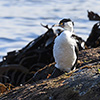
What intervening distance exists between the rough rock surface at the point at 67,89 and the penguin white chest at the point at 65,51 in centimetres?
56

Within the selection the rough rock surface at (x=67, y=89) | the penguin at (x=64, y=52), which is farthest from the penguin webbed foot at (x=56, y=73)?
the rough rock surface at (x=67, y=89)

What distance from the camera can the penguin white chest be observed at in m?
5.21

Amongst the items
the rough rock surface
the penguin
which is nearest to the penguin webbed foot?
the penguin

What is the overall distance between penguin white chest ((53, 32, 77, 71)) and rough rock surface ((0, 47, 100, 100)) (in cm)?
56

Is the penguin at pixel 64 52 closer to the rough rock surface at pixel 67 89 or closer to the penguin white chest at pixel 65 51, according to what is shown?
the penguin white chest at pixel 65 51

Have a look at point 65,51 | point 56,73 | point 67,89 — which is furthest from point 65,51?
point 67,89

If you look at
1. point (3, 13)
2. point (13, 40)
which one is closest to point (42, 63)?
point (13, 40)

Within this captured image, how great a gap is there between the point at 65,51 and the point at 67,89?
1.29m

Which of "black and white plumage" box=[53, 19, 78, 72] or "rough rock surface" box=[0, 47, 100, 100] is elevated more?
"black and white plumage" box=[53, 19, 78, 72]

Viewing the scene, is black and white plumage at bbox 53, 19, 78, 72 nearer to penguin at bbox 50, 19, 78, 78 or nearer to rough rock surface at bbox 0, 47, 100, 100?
penguin at bbox 50, 19, 78, 78

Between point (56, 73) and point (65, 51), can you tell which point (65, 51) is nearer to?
point (65, 51)

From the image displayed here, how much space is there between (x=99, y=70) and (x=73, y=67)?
1.09 metres

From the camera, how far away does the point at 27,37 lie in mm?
14641

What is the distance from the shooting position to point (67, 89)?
4.04m
